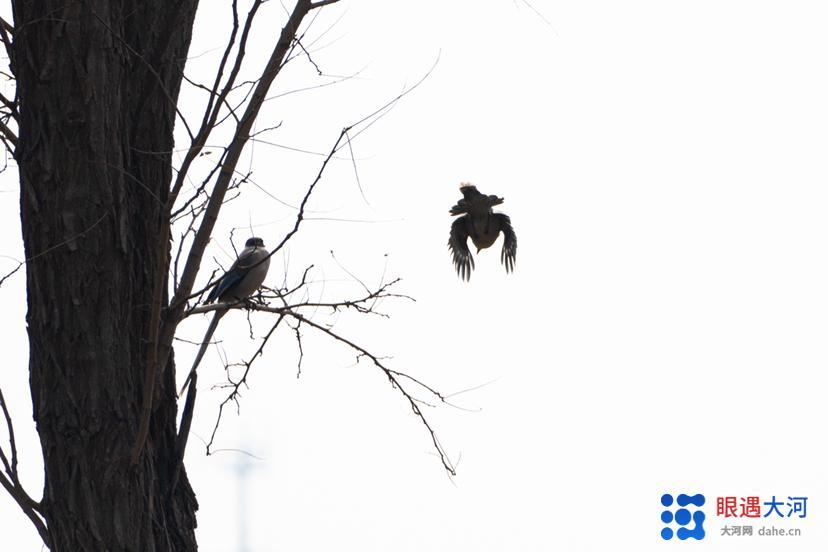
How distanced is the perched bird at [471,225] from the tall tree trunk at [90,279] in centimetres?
370

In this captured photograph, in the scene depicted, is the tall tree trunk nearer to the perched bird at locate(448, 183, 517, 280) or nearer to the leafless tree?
the leafless tree

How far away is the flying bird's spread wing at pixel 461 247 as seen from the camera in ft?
22.6

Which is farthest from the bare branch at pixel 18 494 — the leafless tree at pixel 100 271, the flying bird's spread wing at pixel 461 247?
the flying bird's spread wing at pixel 461 247

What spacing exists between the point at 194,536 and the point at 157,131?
1.35 meters

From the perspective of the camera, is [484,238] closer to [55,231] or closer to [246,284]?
[246,284]

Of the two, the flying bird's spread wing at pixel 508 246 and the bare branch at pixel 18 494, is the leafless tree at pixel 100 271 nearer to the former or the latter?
the bare branch at pixel 18 494

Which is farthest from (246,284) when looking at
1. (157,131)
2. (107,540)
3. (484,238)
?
(107,540)

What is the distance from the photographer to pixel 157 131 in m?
3.49

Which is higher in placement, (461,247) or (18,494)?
(461,247)

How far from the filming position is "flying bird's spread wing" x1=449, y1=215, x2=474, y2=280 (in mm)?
6875

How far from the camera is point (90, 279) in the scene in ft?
10.4

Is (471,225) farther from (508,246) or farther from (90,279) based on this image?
(90,279)

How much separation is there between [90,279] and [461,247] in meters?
4.02

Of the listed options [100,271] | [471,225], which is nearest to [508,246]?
[471,225]
